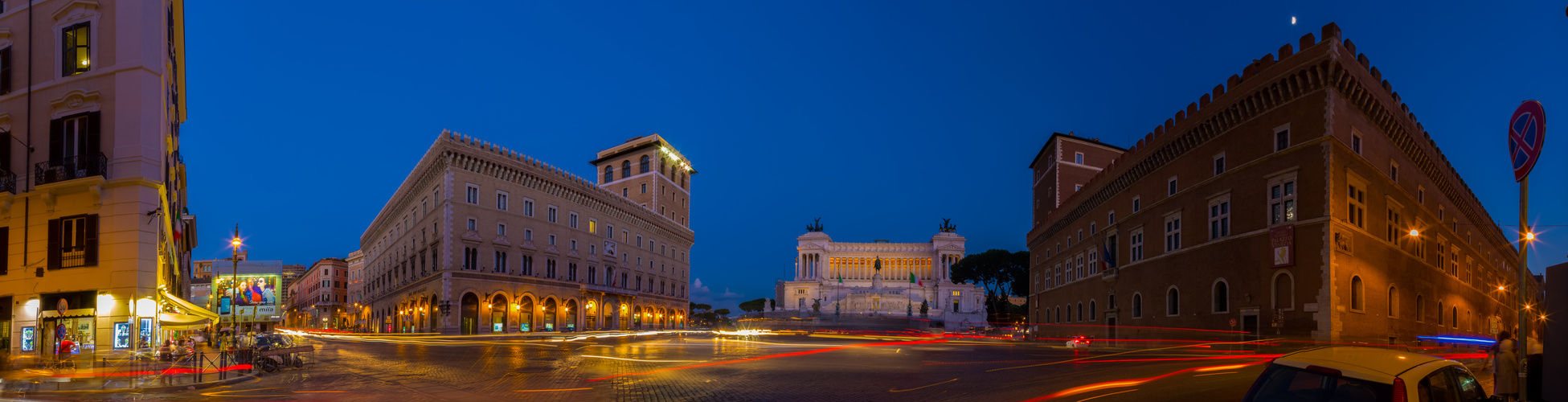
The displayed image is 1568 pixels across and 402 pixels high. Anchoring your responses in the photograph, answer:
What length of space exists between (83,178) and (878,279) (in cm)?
10068

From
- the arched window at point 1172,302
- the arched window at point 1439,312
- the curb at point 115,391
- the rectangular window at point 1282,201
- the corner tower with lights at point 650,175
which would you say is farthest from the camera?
the corner tower with lights at point 650,175

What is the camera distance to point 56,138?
2117cm

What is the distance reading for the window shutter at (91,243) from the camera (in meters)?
20.5

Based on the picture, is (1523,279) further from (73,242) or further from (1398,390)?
(73,242)

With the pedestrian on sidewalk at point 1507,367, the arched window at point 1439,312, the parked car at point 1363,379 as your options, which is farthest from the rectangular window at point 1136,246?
the parked car at point 1363,379

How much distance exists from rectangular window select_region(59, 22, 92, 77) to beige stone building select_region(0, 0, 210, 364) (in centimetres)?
3

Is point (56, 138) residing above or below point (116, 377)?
above

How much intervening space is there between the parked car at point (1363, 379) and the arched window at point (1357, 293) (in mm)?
25132

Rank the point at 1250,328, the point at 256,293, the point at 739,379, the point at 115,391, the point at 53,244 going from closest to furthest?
the point at 115,391 → the point at 739,379 → the point at 53,244 → the point at 1250,328 → the point at 256,293

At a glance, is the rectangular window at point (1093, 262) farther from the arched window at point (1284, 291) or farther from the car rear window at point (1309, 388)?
the car rear window at point (1309, 388)

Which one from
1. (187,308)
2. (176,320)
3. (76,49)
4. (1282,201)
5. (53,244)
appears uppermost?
(76,49)

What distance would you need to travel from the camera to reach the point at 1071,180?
2530 inches

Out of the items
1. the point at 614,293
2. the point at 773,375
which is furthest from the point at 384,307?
the point at 773,375

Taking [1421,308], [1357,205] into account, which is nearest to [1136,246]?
[1421,308]
